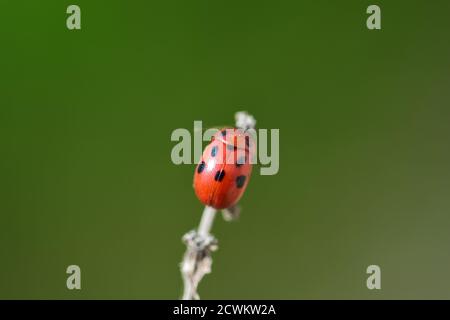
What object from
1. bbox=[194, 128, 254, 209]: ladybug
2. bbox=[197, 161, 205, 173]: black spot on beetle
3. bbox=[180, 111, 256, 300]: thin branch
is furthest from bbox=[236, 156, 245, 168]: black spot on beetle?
bbox=[180, 111, 256, 300]: thin branch

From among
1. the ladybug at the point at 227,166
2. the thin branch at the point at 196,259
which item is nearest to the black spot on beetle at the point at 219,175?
the ladybug at the point at 227,166

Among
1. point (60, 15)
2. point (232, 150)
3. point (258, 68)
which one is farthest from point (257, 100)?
point (232, 150)

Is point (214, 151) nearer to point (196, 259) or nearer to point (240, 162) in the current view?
point (240, 162)

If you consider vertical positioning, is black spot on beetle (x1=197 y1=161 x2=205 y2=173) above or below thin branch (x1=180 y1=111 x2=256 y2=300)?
above

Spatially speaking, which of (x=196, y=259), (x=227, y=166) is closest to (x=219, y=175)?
(x=227, y=166)

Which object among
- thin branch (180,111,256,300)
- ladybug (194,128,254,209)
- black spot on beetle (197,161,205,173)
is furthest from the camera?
black spot on beetle (197,161,205,173)

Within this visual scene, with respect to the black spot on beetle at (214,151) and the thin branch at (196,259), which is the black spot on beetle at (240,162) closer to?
the black spot on beetle at (214,151)

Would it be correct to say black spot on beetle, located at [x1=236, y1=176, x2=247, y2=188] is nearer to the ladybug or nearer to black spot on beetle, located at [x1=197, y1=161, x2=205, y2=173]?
the ladybug

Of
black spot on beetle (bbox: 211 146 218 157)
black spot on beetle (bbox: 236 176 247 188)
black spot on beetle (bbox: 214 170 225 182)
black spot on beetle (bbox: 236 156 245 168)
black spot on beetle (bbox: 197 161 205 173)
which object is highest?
black spot on beetle (bbox: 211 146 218 157)

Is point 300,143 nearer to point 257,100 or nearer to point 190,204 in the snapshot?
point 257,100
